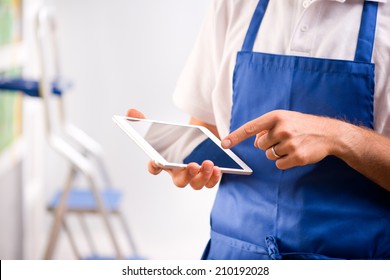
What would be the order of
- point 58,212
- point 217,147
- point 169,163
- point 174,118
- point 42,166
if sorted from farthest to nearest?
point 42,166 → point 174,118 → point 58,212 → point 217,147 → point 169,163

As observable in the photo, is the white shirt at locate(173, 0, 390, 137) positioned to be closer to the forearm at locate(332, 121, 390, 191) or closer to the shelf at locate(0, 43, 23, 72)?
the forearm at locate(332, 121, 390, 191)

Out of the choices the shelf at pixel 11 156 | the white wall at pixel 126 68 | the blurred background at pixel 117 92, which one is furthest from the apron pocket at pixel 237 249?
the white wall at pixel 126 68

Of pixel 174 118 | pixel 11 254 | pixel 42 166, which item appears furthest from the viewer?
pixel 42 166

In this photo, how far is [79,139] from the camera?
1.98 metres

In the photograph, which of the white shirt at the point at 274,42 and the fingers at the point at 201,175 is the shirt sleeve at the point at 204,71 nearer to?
the white shirt at the point at 274,42

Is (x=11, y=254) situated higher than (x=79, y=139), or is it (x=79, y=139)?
(x=79, y=139)

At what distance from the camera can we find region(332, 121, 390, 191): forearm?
74 centimetres

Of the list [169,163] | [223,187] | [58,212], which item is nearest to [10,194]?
[58,212]

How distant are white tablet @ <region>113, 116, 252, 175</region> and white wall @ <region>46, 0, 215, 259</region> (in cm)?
136

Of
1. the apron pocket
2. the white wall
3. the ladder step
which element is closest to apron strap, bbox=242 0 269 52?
the apron pocket

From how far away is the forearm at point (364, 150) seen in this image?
0.74 meters

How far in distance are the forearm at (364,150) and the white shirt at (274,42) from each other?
4 centimetres
